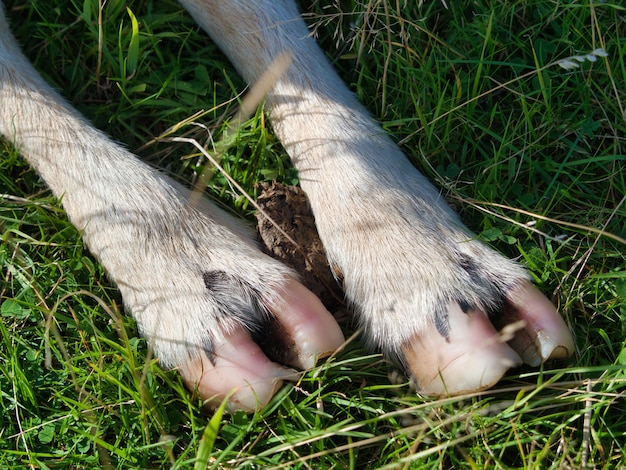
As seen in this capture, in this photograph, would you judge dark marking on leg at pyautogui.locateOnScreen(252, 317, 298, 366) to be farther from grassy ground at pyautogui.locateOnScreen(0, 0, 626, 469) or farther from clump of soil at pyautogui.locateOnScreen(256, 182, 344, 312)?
clump of soil at pyautogui.locateOnScreen(256, 182, 344, 312)

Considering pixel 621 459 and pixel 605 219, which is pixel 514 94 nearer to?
pixel 605 219

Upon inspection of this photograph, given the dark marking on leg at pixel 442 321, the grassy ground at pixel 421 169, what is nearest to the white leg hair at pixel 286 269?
the dark marking on leg at pixel 442 321

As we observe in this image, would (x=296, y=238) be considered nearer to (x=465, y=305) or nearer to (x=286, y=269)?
(x=286, y=269)

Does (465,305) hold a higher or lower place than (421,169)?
lower

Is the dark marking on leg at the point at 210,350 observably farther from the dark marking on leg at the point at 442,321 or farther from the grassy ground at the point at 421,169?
the dark marking on leg at the point at 442,321

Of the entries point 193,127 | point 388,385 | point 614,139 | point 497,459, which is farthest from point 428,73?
point 497,459

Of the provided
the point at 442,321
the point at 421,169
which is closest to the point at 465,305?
the point at 442,321

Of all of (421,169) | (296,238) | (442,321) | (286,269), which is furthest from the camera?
(421,169)

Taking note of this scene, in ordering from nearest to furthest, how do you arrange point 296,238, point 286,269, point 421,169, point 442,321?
point 442,321 → point 286,269 → point 296,238 → point 421,169

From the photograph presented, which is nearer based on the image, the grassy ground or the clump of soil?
the grassy ground

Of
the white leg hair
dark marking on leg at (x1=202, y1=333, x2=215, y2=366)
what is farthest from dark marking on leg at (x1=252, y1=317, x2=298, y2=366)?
dark marking on leg at (x1=202, y1=333, x2=215, y2=366)

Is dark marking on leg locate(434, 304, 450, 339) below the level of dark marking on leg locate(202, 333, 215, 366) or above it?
below
